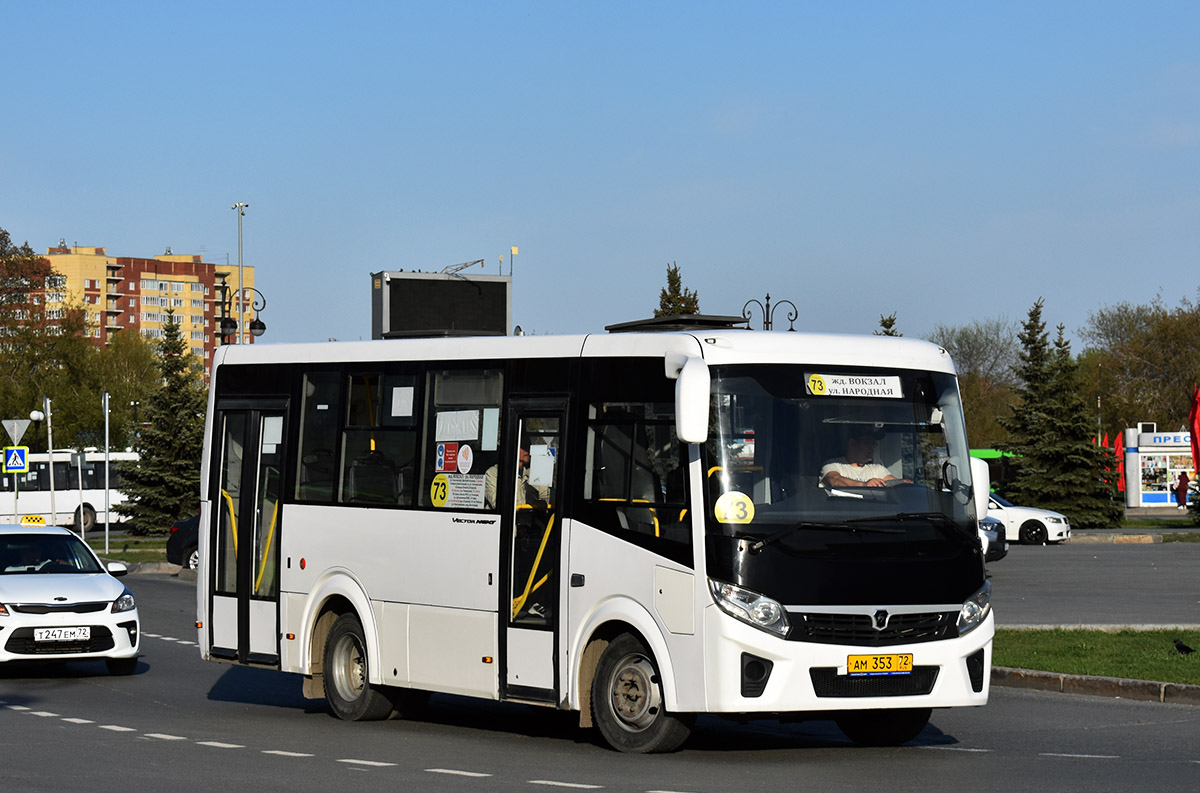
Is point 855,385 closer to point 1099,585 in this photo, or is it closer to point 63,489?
point 1099,585

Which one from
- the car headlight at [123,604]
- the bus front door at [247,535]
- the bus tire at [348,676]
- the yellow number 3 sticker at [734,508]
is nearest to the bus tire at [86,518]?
the car headlight at [123,604]

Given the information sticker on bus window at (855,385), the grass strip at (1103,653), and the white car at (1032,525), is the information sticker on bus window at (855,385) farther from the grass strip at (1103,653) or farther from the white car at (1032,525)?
the white car at (1032,525)

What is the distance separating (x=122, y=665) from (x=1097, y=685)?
982 centimetres

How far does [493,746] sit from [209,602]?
4.07m

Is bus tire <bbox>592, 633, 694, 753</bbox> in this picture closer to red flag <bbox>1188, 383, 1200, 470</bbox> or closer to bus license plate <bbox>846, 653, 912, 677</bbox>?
bus license plate <bbox>846, 653, 912, 677</bbox>

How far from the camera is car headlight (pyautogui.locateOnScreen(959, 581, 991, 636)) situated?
A: 11.0m

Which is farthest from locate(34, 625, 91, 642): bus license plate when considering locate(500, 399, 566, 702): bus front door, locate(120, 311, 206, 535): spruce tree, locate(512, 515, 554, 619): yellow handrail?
locate(120, 311, 206, 535): spruce tree

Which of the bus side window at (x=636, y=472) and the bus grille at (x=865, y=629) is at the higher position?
the bus side window at (x=636, y=472)

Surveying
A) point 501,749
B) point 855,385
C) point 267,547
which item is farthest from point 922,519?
point 267,547

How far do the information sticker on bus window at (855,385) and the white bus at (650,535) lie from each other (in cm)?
2

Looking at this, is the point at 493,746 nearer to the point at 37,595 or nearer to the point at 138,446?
the point at 37,595

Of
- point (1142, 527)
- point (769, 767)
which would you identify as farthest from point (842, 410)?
point (1142, 527)

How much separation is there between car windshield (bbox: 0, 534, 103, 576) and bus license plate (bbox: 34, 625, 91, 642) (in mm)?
1046

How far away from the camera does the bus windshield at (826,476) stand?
34.7 ft
